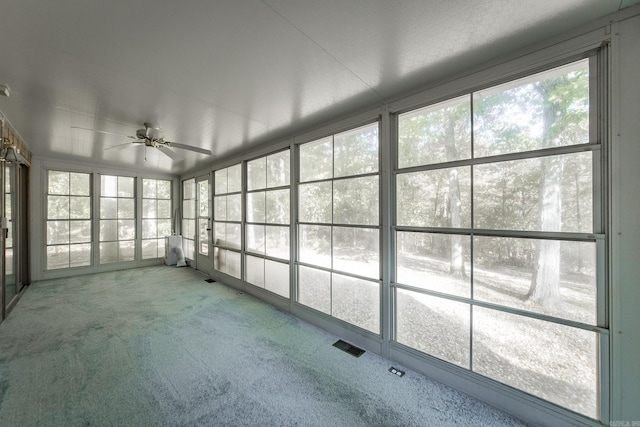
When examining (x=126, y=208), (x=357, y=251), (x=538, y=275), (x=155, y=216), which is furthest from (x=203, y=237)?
(x=538, y=275)

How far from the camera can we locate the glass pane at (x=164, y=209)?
6.43 meters

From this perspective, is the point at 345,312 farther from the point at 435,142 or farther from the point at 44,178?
the point at 44,178

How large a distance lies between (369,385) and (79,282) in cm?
585

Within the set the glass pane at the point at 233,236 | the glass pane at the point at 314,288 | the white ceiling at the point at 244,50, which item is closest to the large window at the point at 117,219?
the glass pane at the point at 233,236

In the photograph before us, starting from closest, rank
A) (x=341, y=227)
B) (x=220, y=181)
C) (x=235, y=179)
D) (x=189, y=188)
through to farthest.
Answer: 1. (x=341, y=227)
2. (x=235, y=179)
3. (x=220, y=181)
4. (x=189, y=188)

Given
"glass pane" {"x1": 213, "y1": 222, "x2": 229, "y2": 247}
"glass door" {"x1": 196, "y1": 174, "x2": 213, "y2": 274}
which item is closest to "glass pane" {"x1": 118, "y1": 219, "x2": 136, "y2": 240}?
"glass door" {"x1": 196, "y1": 174, "x2": 213, "y2": 274}

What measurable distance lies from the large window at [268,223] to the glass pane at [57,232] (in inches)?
164

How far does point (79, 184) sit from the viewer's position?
524cm

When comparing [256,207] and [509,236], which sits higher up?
[256,207]

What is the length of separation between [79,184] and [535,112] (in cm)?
770

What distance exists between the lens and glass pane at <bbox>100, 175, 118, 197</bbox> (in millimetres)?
5520

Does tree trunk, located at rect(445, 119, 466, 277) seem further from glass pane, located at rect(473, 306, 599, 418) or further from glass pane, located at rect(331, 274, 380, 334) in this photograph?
glass pane, located at rect(331, 274, 380, 334)

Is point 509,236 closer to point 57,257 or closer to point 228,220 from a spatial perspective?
point 228,220

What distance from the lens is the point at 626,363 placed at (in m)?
1.35
